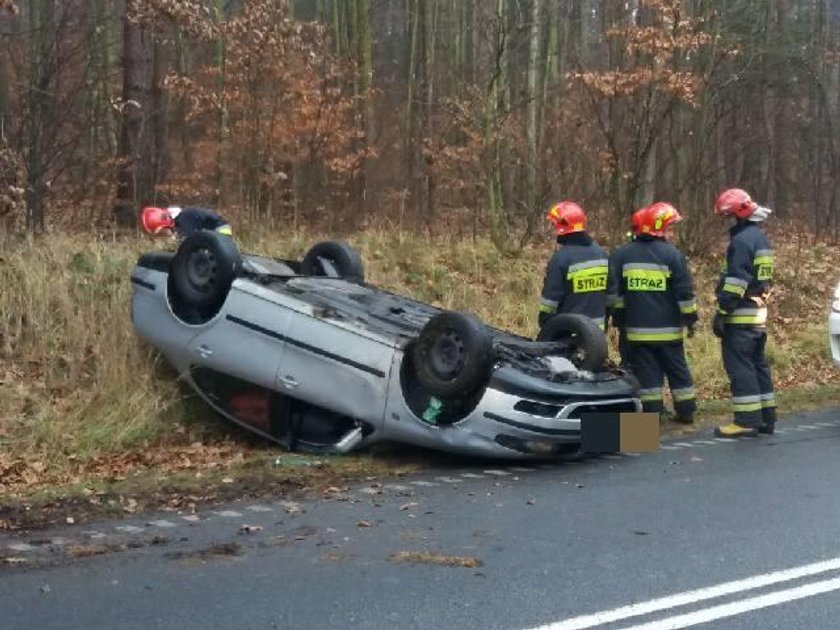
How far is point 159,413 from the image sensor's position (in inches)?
316

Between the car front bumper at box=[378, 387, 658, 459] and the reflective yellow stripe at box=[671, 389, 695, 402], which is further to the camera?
the reflective yellow stripe at box=[671, 389, 695, 402]

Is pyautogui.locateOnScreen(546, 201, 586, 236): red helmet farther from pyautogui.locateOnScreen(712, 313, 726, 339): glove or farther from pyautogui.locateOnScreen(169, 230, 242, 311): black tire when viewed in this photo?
pyautogui.locateOnScreen(169, 230, 242, 311): black tire

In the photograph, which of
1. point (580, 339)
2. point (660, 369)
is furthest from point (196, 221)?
point (660, 369)

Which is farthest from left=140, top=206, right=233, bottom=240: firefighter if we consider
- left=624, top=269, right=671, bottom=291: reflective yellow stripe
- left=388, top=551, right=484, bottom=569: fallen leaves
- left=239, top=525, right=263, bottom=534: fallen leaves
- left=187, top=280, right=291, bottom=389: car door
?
left=388, top=551, right=484, bottom=569: fallen leaves

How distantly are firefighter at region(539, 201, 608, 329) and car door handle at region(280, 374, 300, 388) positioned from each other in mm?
2182

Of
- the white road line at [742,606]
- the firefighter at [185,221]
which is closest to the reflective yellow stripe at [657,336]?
the firefighter at [185,221]

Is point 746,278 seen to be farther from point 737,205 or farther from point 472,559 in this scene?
point 472,559

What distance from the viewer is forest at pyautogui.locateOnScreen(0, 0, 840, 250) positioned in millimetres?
12234

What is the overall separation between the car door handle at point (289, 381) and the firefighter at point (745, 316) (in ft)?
11.0

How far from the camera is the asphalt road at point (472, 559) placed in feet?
14.2

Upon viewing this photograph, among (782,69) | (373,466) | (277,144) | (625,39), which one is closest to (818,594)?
(373,466)

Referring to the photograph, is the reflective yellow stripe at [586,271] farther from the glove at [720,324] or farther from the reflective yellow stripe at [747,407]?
the reflective yellow stripe at [747,407]

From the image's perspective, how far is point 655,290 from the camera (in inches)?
345

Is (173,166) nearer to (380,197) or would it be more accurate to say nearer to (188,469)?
(380,197)
